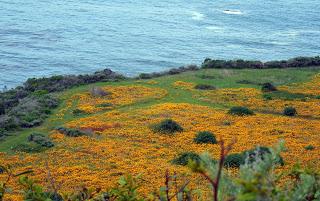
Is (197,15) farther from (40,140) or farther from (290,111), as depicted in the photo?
(40,140)

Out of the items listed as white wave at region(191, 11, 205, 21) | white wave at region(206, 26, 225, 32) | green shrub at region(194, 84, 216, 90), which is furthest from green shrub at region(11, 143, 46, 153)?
white wave at region(191, 11, 205, 21)

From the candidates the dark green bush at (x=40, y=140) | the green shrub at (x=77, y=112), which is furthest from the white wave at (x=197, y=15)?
the dark green bush at (x=40, y=140)

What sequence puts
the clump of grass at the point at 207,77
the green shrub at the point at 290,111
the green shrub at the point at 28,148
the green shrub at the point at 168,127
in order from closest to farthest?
the green shrub at the point at 28,148
the green shrub at the point at 168,127
the green shrub at the point at 290,111
the clump of grass at the point at 207,77

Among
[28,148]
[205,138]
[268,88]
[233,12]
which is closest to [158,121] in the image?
[205,138]

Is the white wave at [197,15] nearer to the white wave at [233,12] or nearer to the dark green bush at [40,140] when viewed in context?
the white wave at [233,12]

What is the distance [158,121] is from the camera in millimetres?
37562

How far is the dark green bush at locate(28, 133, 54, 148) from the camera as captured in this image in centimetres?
3263

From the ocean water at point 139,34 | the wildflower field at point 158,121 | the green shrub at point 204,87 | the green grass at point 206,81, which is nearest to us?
the wildflower field at point 158,121

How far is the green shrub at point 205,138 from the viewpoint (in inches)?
1268

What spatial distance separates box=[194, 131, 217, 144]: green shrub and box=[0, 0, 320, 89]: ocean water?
40601mm

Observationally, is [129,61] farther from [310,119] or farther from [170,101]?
[310,119]

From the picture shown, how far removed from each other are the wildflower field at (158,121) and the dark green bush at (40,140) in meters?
0.59

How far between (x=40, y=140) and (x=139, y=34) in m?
64.8

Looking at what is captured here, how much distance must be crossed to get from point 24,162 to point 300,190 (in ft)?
86.6
